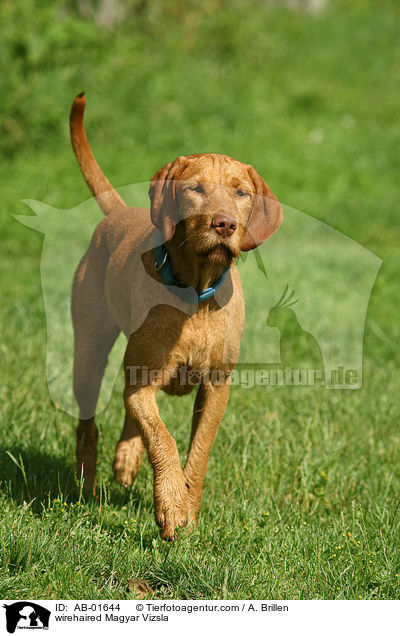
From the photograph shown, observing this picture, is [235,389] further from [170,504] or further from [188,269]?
[170,504]

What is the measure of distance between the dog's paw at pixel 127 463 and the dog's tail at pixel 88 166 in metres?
1.27

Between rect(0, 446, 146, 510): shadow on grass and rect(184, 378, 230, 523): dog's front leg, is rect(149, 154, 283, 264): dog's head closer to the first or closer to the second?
rect(184, 378, 230, 523): dog's front leg

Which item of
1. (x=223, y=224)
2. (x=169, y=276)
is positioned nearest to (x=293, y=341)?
(x=169, y=276)

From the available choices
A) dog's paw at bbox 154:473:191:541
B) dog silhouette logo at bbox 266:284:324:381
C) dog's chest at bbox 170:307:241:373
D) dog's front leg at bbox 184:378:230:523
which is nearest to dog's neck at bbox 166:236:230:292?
dog's chest at bbox 170:307:241:373

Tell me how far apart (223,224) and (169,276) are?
38cm

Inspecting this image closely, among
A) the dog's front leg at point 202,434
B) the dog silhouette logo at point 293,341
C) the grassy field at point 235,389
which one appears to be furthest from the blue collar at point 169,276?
the dog silhouette logo at point 293,341

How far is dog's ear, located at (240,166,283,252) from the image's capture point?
3230 mm

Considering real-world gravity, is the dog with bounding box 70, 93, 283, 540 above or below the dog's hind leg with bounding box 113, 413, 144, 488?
above

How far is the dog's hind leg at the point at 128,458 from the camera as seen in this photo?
3846 mm

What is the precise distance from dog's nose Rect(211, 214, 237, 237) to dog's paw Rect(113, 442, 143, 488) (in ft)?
4.67

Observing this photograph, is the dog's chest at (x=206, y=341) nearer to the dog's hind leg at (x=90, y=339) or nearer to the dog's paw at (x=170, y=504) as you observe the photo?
the dog's paw at (x=170, y=504)
